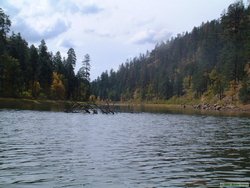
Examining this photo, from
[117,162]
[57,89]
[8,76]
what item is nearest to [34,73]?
[57,89]

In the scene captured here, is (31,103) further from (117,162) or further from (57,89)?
(117,162)

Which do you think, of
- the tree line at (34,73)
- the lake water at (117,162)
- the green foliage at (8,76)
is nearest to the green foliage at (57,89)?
the tree line at (34,73)

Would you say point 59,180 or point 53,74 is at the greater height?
point 53,74

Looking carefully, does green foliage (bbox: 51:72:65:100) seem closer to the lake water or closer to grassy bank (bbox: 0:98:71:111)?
grassy bank (bbox: 0:98:71:111)

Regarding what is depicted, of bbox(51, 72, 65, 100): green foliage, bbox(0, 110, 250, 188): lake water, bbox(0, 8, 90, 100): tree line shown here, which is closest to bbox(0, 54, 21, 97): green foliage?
bbox(0, 8, 90, 100): tree line

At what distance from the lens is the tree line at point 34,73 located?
124 m

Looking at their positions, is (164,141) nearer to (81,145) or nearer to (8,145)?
(81,145)

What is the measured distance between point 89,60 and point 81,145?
157200mm

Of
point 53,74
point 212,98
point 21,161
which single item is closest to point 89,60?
point 53,74

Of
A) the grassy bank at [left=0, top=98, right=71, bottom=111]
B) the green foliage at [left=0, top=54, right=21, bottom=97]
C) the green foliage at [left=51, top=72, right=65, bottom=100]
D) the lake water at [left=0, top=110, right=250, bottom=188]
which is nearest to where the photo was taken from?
the lake water at [left=0, top=110, right=250, bottom=188]

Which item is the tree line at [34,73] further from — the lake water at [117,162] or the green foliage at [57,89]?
the lake water at [117,162]

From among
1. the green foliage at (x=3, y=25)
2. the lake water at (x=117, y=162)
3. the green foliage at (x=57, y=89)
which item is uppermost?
the green foliage at (x=3, y=25)

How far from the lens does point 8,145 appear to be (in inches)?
1197

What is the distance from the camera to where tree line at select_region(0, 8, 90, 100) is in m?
124
